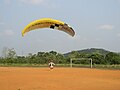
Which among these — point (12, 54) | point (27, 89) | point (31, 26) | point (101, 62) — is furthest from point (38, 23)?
point (12, 54)

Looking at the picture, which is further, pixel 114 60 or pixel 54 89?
pixel 114 60

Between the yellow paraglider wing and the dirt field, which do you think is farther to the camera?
the yellow paraglider wing

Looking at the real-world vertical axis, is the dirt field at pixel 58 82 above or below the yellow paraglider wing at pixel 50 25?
below

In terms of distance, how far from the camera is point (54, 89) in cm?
1092

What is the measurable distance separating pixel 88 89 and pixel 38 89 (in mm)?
2072

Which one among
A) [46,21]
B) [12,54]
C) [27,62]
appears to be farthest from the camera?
[12,54]

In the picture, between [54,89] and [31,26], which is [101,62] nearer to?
[31,26]

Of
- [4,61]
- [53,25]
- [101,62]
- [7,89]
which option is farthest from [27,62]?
[7,89]

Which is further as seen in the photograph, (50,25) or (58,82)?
(50,25)

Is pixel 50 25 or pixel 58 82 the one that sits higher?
pixel 50 25

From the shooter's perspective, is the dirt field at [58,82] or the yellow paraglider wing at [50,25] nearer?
the dirt field at [58,82]

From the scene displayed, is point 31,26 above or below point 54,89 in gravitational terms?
above

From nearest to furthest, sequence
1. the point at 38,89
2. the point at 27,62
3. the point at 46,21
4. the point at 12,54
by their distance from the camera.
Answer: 1. the point at 38,89
2. the point at 46,21
3. the point at 27,62
4. the point at 12,54

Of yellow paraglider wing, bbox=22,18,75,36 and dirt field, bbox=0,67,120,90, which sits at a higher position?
yellow paraglider wing, bbox=22,18,75,36
